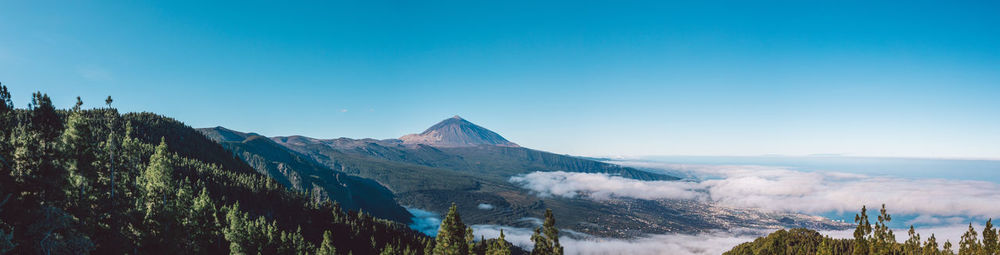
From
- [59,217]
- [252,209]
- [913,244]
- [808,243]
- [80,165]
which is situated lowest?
[808,243]

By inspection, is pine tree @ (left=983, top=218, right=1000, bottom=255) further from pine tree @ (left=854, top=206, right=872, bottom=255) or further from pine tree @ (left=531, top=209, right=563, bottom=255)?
pine tree @ (left=531, top=209, right=563, bottom=255)

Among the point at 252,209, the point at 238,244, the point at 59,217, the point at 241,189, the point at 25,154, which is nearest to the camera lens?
the point at 59,217

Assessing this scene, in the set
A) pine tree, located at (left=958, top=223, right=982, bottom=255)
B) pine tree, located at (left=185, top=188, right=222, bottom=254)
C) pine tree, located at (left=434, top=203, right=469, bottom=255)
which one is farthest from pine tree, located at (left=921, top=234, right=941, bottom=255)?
pine tree, located at (left=185, top=188, right=222, bottom=254)

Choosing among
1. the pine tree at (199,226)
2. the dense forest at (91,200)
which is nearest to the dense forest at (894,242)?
the dense forest at (91,200)

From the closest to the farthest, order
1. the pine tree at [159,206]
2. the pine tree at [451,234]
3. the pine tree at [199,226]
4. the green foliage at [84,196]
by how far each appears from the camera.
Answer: the green foliage at [84,196]
the pine tree at [159,206]
the pine tree at [451,234]
the pine tree at [199,226]

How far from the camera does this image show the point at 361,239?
442 feet

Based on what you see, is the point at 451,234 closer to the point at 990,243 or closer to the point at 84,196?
the point at 84,196

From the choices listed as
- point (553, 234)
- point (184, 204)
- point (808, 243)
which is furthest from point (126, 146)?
point (808, 243)

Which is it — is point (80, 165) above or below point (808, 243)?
above

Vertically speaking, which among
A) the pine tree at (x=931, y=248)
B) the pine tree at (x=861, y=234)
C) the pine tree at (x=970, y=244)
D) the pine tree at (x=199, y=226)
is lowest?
the pine tree at (x=199, y=226)

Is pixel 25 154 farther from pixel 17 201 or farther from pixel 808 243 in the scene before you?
pixel 808 243

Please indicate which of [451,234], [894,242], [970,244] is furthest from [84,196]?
[970,244]

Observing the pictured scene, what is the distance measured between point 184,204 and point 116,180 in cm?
1063

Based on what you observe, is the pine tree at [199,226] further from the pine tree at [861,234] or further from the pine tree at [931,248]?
the pine tree at [931,248]
